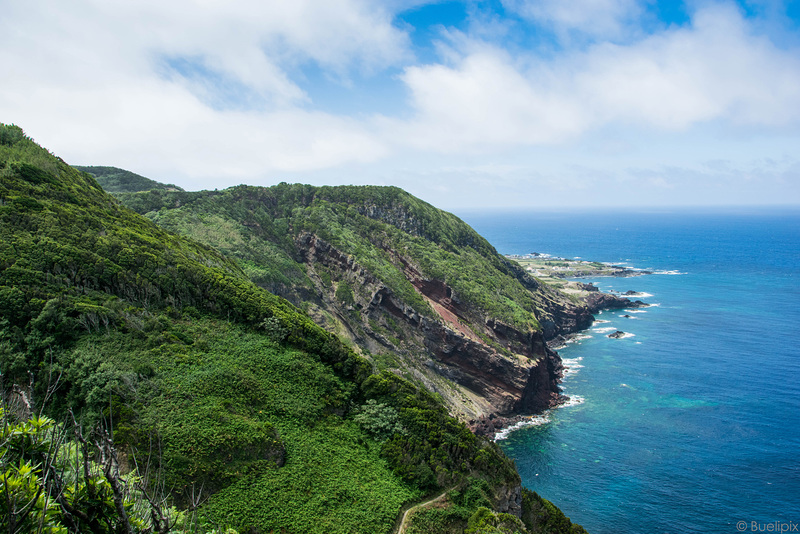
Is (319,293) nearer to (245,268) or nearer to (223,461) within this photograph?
(245,268)

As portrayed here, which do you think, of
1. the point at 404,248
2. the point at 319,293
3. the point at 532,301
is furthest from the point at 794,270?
the point at 319,293

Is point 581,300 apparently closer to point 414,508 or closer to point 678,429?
point 678,429

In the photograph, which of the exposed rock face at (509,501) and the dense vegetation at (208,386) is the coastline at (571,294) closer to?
the exposed rock face at (509,501)

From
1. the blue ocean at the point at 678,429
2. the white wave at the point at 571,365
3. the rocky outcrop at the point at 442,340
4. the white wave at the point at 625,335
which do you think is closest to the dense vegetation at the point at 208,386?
the blue ocean at the point at 678,429

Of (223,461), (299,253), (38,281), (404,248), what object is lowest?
(223,461)

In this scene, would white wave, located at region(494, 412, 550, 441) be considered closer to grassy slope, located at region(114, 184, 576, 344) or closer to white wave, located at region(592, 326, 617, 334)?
grassy slope, located at region(114, 184, 576, 344)

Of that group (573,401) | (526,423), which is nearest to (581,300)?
(573,401)
